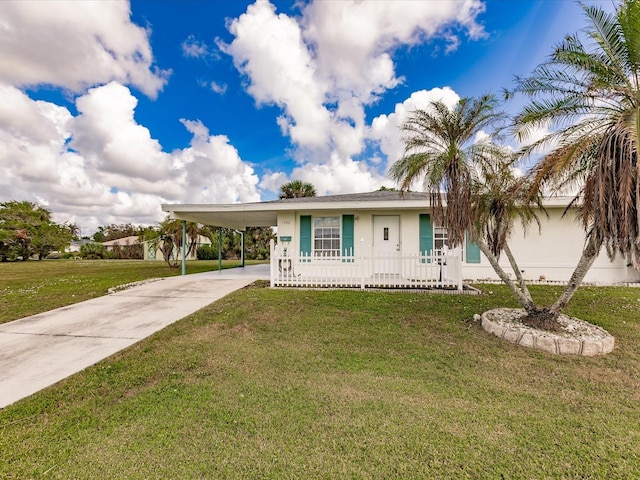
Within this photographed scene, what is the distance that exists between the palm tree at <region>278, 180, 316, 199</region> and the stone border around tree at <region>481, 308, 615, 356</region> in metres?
18.4

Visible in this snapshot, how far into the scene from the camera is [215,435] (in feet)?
7.38

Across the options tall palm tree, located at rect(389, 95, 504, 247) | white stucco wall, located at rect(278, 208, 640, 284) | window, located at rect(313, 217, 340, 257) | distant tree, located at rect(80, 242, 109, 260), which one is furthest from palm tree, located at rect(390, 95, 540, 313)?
distant tree, located at rect(80, 242, 109, 260)

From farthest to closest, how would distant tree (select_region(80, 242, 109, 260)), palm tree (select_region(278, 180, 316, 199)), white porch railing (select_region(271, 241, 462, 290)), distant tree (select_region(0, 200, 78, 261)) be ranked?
distant tree (select_region(80, 242, 109, 260)) → distant tree (select_region(0, 200, 78, 261)) → palm tree (select_region(278, 180, 316, 199)) → white porch railing (select_region(271, 241, 462, 290))

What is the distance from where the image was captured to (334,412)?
256 centimetres

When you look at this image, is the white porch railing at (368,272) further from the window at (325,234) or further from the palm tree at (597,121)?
the palm tree at (597,121)

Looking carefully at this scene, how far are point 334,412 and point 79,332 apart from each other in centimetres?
462

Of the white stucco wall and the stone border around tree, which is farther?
the white stucco wall

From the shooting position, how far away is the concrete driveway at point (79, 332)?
128 inches

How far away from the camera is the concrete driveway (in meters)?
3.25

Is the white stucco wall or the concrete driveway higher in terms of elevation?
A: the white stucco wall

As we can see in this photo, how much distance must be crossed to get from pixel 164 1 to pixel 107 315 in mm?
9477

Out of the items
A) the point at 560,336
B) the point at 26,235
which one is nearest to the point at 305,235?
the point at 560,336

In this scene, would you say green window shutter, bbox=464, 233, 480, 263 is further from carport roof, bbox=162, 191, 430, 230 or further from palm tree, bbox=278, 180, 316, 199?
palm tree, bbox=278, 180, 316, 199

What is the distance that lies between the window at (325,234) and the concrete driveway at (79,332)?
3502mm
